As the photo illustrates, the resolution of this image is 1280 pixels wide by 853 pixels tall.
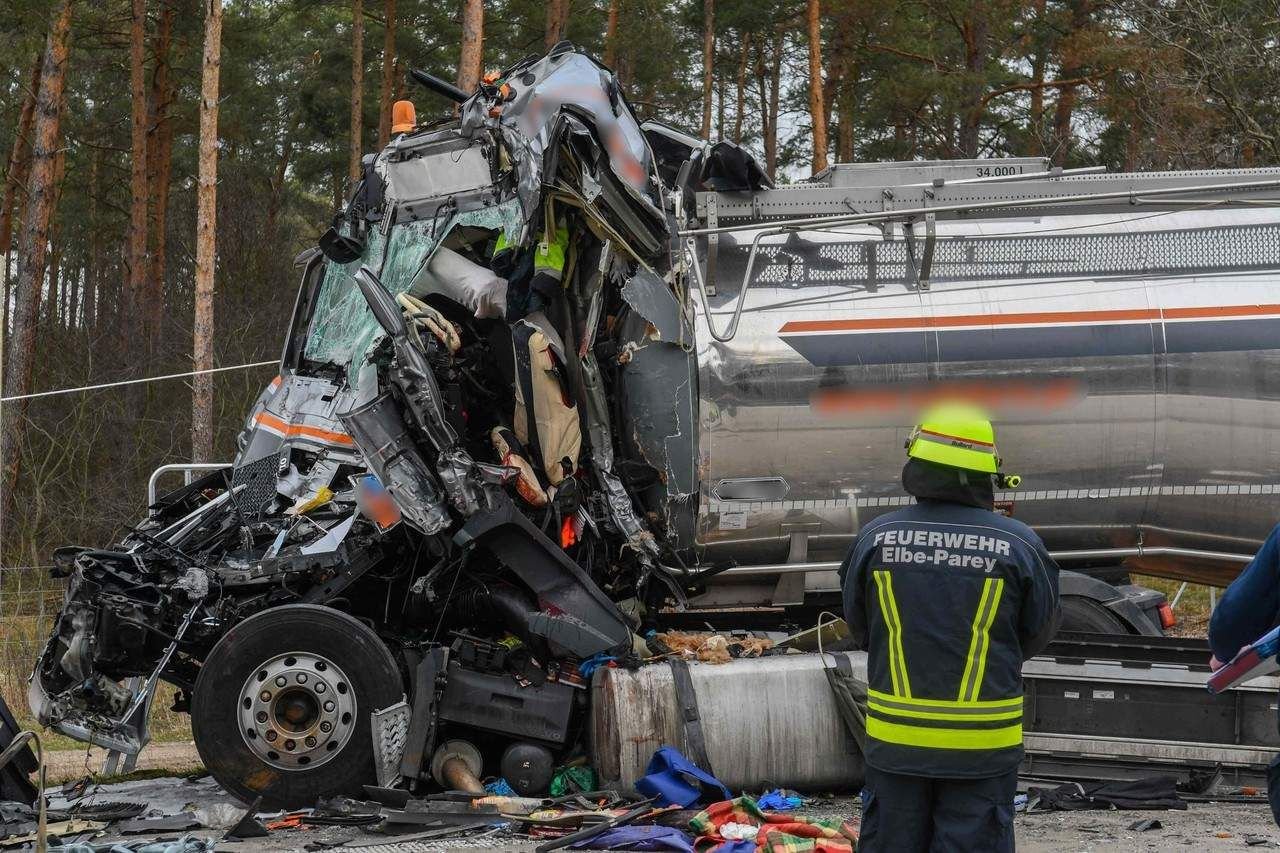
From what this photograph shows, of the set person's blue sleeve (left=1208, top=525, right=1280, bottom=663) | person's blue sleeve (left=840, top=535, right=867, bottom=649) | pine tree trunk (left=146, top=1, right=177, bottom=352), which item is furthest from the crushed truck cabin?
pine tree trunk (left=146, top=1, right=177, bottom=352)

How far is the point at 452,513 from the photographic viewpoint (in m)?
5.89

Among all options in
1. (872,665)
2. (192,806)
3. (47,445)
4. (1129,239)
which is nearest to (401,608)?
(192,806)

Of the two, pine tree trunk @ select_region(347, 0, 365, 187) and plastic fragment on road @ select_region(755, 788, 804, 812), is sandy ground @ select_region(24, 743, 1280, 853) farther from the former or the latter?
pine tree trunk @ select_region(347, 0, 365, 187)

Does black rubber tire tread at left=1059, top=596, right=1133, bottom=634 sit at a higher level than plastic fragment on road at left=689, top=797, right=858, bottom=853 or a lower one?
higher

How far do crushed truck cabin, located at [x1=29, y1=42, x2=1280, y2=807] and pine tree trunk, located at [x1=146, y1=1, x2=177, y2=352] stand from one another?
589 inches

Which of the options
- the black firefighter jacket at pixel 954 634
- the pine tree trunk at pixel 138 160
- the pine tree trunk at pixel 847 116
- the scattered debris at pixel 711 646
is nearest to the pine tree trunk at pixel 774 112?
the pine tree trunk at pixel 847 116

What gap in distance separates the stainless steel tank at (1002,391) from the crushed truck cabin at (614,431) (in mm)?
14

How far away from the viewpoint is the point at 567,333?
6273mm

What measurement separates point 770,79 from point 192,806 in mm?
24891

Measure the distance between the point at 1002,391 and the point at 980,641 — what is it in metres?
2.98

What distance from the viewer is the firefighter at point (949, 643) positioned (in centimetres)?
346

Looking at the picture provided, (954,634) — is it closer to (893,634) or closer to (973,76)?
(893,634)

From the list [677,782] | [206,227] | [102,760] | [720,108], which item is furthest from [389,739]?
[720,108]

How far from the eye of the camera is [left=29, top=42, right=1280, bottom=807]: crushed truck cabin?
19.0 ft
